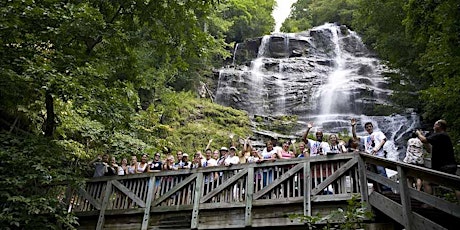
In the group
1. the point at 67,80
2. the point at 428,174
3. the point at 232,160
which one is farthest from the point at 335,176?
the point at 67,80

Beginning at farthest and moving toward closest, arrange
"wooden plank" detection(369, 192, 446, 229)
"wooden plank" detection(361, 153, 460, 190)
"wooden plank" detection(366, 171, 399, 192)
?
"wooden plank" detection(366, 171, 399, 192), "wooden plank" detection(369, 192, 446, 229), "wooden plank" detection(361, 153, 460, 190)

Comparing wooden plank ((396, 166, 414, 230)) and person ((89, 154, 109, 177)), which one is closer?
wooden plank ((396, 166, 414, 230))

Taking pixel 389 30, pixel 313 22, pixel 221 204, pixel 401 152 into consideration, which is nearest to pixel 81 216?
pixel 221 204

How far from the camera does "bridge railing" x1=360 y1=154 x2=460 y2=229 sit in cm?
412

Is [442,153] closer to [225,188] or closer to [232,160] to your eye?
[225,188]

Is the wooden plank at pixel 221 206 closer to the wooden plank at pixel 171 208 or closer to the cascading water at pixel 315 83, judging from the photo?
the wooden plank at pixel 171 208

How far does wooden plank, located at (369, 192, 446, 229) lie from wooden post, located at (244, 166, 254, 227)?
215 centimetres

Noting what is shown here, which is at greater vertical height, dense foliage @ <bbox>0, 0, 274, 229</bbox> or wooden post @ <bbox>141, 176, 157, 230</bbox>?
dense foliage @ <bbox>0, 0, 274, 229</bbox>

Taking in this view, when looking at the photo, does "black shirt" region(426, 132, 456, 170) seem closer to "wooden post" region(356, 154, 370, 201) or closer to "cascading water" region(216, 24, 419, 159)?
"wooden post" region(356, 154, 370, 201)

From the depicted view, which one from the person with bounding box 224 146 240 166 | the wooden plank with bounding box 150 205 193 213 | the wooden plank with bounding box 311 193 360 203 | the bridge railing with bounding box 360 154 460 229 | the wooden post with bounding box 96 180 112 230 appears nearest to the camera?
the bridge railing with bounding box 360 154 460 229

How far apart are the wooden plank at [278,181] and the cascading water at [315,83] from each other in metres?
9.34

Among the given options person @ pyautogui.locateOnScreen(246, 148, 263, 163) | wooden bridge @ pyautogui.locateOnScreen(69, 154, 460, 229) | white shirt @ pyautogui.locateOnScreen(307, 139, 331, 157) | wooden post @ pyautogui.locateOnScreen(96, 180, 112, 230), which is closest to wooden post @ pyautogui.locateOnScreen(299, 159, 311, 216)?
wooden bridge @ pyautogui.locateOnScreen(69, 154, 460, 229)

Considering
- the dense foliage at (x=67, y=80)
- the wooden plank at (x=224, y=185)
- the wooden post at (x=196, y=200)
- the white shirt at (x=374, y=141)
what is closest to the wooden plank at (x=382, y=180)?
the white shirt at (x=374, y=141)

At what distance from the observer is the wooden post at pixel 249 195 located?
7.35 meters
